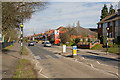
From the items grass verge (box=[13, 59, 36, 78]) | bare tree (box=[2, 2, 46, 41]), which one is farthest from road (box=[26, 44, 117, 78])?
bare tree (box=[2, 2, 46, 41])

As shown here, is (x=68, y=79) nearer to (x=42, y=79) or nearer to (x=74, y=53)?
(x=42, y=79)

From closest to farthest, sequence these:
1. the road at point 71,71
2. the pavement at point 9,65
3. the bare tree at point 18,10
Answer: the pavement at point 9,65 < the road at point 71,71 < the bare tree at point 18,10

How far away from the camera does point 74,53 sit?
1805cm

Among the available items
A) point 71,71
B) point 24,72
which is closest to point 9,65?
point 24,72

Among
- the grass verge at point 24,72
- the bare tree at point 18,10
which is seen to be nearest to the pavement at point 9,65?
the grass verge at point 24,72

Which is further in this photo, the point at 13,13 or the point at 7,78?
the point at 13,13

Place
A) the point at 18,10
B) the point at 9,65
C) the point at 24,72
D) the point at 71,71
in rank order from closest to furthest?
1. the point at 24,72
2. the point at 71,71
3. the point at 9,65
4. the point at 18,10

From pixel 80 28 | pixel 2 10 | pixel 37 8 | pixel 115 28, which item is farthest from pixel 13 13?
pixel 80 28

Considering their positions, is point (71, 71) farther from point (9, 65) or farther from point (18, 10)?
point (18, 10)

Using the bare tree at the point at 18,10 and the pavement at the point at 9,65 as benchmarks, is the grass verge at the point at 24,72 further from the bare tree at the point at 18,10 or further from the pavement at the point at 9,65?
the bare tree at the point at 18,10

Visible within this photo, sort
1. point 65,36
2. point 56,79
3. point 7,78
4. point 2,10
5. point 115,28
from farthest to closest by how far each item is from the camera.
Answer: point 65,36 < point 115,28 < point 2,10 < point 56,79 < point 7,78

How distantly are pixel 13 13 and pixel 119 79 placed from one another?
12.2 metres

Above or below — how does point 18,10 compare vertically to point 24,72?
above

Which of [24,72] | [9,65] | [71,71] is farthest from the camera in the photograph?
[9,65]
